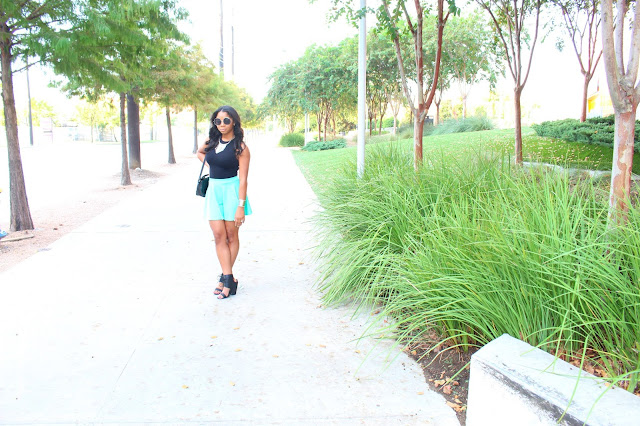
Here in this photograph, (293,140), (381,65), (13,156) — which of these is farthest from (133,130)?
(293,140)

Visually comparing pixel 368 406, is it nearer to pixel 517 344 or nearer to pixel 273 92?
pixel 517 344

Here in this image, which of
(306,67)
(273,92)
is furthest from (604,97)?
(273,92)

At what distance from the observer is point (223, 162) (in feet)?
15.1

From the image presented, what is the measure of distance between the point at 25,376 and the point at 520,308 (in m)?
3.17

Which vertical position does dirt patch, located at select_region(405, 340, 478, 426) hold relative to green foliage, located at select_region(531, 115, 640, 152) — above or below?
below

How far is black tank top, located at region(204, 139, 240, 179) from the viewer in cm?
461

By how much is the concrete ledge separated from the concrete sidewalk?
386 mm

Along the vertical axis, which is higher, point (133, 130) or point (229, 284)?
point (133, 130)

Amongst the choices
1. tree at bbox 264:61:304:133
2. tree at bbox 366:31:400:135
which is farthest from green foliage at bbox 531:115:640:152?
tree at bbox 264:61:304:133

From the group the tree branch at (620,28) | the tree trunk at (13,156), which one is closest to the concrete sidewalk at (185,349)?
the tree trunk at (13,156)

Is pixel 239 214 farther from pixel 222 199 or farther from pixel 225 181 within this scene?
pixel 225 181

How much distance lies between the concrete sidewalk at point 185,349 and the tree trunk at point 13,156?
6.47ft

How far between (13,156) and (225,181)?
194 inches

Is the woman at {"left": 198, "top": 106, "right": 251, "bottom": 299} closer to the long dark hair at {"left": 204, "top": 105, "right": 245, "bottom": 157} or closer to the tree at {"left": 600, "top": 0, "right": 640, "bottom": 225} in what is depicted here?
the long dark hair at {"left": 204, "top": 105, "right": 245, "bottom": 157}
